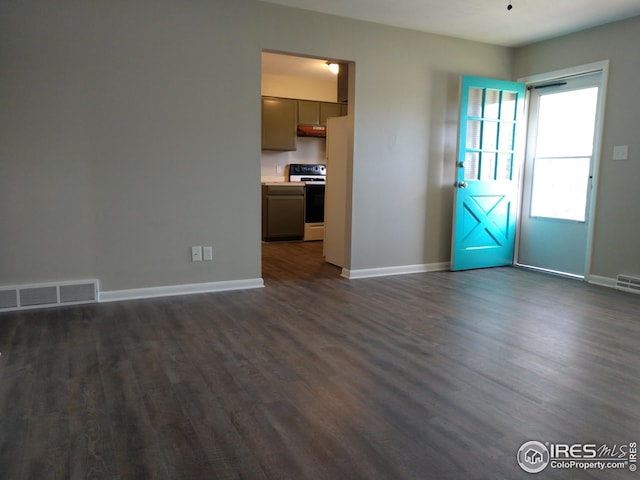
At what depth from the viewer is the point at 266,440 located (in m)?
1.78

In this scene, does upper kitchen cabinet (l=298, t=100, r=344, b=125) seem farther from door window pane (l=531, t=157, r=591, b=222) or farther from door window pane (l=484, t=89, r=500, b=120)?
door window pane (l=531, t=157, r=591, b=222)

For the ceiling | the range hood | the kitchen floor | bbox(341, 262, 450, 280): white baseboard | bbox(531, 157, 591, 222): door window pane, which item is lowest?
the kitchen floor

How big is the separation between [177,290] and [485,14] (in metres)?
3.69

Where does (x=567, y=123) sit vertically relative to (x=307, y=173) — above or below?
above

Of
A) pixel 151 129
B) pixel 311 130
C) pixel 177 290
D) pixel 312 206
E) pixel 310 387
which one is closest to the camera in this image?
pixel 310 387

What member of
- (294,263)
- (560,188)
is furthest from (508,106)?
(294,263)

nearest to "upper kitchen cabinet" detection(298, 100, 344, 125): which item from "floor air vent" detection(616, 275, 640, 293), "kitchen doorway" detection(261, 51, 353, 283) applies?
"kitchen doorway" detection(261, 51, 353, 283)

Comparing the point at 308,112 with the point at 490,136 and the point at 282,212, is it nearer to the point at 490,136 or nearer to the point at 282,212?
the point at 282,212

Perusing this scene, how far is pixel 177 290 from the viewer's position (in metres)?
3.90

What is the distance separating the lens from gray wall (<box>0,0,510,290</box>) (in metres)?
3.32

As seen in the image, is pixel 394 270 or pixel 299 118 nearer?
pixel 394 270

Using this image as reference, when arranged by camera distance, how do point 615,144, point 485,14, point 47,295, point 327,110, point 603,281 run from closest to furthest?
point 47,295, point 485,14, point 615,144, point 603,281, point 327,110

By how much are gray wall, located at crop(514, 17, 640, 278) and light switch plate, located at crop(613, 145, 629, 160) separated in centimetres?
3

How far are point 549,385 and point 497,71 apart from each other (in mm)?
4084
